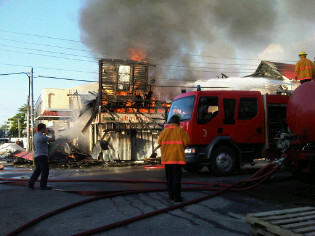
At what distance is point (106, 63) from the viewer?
60.9 ft

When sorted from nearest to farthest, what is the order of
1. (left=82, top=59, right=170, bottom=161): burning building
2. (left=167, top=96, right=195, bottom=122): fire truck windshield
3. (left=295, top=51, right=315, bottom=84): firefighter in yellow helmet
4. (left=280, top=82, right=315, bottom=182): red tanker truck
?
(left=280, top=82, right=315, bottom=182): red tanker truck, (left=295, top=51, right=315, bottom=84): firefighter in yellow helmet, (left=167, top=96, right=195, bottom=122): fire truck windshield, (left=82, top=59, right=170, bottom=161): burning building

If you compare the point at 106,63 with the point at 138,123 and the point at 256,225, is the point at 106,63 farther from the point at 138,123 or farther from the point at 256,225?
the point at 256,225

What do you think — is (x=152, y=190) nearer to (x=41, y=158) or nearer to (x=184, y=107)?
(x=41, y=158)

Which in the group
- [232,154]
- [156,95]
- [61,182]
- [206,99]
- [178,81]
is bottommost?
[61,182]

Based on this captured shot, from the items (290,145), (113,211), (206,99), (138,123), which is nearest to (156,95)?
(138,123)

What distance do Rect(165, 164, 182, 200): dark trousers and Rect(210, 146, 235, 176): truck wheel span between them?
3.27 meters

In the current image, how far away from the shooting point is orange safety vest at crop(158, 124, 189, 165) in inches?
210

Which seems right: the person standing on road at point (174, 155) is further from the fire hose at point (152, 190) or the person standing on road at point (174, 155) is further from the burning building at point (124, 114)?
→ the burning building at point (124, 114)

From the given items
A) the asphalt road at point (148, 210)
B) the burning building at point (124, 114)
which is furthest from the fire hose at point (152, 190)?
the burning building at point (124, 114)

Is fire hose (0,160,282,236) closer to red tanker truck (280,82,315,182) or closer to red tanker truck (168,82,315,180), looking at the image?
red tanker truck (280,82,315,182)

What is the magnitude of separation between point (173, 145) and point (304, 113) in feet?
9.70

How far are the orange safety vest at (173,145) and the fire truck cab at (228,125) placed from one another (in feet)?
9.96

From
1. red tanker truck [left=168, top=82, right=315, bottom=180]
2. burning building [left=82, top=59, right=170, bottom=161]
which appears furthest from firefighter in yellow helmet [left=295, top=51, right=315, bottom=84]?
burning building [left=82, top=59, right=170, bottom=161]

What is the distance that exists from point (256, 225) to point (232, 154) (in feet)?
17.5
